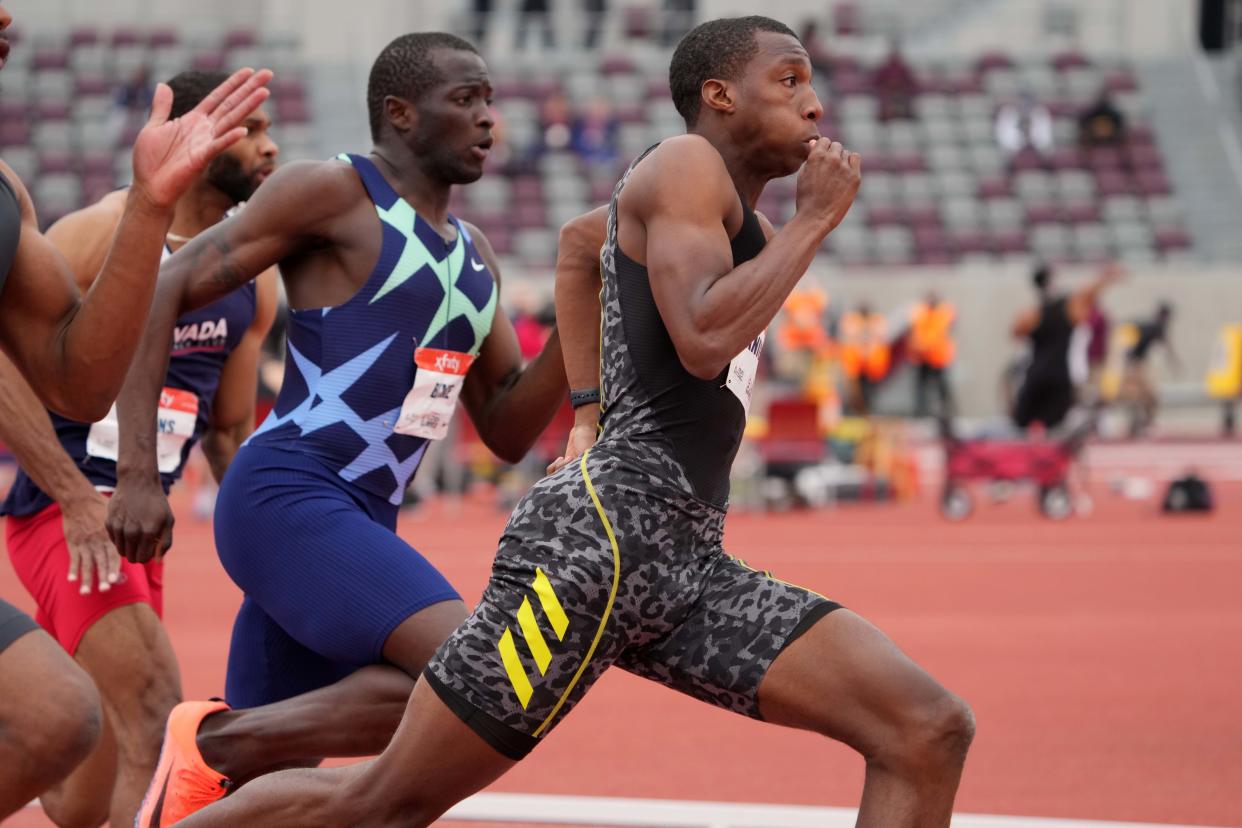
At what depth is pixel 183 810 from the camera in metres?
4.12

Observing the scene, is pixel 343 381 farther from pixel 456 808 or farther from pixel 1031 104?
pixel 1031 104

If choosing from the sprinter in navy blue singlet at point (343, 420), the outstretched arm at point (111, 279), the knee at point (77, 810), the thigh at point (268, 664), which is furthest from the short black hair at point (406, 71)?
the knee at point (77, 810)

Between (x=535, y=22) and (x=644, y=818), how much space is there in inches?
1132

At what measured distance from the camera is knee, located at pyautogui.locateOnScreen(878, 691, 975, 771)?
11.1 ft

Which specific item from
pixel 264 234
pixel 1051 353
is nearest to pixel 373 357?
pixel 264 234

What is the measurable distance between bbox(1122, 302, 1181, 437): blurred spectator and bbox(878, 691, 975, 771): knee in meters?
→ 24.9

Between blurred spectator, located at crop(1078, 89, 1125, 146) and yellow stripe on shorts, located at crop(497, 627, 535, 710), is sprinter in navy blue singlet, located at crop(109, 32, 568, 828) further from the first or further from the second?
blurred spectator, located at crop(1078, 89, 1125, 146)

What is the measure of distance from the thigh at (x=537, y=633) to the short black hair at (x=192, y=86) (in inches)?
81.6

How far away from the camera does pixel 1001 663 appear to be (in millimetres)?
8883

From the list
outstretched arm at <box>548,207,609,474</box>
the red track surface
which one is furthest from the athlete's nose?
the red track surface

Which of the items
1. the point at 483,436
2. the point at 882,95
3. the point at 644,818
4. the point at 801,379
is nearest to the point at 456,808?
the point at 644,818

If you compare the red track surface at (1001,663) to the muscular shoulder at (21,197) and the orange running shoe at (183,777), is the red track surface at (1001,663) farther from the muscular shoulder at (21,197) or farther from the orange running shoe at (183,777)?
the muscular shoulder at (21,197)

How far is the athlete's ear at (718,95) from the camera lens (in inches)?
145

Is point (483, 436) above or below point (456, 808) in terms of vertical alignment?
above
